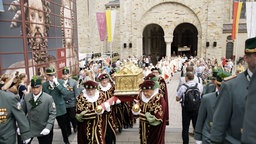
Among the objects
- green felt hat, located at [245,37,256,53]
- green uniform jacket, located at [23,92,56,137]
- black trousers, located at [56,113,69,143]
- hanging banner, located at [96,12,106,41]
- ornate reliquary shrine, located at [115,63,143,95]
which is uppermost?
hanging banner, located at [96,12,106,41]

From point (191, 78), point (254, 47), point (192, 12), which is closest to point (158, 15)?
point (192, 12)

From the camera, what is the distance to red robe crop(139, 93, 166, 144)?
185 inches

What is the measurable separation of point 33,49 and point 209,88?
8.15 m

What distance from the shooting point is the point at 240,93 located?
2340mm

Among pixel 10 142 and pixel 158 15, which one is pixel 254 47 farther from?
pixel 158 15

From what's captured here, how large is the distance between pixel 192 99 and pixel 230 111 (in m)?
2.86

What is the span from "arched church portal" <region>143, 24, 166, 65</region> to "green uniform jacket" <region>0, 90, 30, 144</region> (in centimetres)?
2785

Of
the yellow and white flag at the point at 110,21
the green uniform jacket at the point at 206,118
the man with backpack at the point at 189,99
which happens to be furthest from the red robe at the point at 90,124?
the yellow and white flag at the point at 110,21

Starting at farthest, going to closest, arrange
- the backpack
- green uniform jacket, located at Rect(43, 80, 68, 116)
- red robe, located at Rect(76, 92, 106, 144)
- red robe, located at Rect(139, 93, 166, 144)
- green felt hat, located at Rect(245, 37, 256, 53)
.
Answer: green uniform jacket, located at Rect(43, 80, 68, 116) < the backpack < red robe, located at Rect(76, 92, 106, 144) < red robe, located at Rect(139, 93, 166, 144) < green felt hat, located at Rect(245, 37, 256, 53)

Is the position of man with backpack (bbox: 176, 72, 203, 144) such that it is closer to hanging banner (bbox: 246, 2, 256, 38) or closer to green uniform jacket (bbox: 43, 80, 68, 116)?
green uniform jacket (bbox: 43, 80, 68, 116)

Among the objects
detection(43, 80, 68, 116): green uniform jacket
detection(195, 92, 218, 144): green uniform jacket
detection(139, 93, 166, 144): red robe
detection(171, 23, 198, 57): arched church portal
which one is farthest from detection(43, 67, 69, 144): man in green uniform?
detection(171, 23, 198, 57): arched church portal

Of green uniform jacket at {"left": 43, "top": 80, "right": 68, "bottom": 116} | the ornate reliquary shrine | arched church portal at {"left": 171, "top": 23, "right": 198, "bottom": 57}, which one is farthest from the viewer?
arched church portal at {"left": 171, "top": 23, "right": 198, "bottom": 57}

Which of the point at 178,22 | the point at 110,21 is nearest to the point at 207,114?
the point at 110,21

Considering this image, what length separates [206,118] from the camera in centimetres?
400
